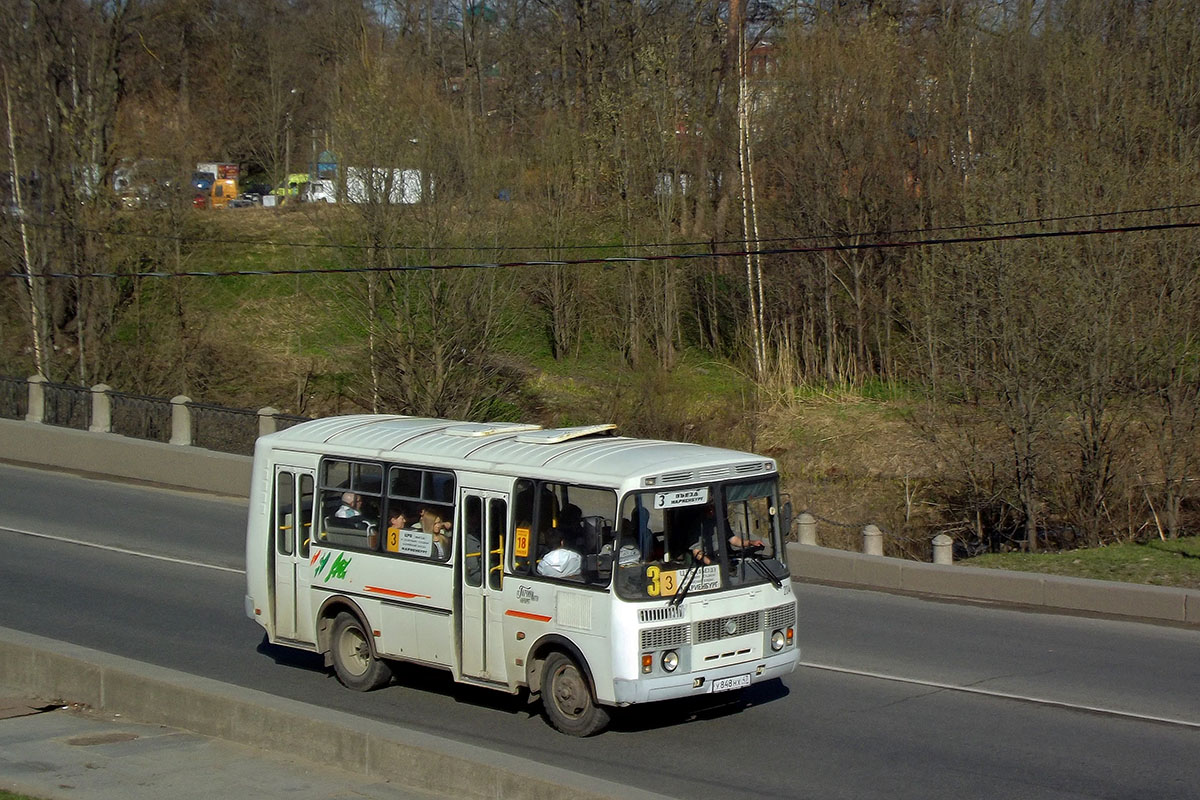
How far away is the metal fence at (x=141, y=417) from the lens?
91.2 ft

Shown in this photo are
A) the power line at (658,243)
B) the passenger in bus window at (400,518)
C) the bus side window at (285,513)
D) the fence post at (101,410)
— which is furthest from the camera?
the fence post at (101,410)

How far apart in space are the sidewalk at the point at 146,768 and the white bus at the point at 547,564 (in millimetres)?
2202

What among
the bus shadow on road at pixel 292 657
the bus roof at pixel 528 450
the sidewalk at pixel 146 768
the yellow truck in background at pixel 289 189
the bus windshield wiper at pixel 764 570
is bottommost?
the bus shadow on road at pixel 292 657

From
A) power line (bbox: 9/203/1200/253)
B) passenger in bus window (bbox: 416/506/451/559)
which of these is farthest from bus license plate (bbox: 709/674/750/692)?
power line (bbox: 9/203/1200/253)

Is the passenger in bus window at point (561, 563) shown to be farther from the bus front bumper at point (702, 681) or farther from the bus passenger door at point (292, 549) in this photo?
the bus passenger door at point (292, 549)

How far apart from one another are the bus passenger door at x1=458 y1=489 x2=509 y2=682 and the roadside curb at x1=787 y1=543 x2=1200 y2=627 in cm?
525

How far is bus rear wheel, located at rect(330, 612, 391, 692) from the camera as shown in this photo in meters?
11.6

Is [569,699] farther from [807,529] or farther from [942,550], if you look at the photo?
[807,529]

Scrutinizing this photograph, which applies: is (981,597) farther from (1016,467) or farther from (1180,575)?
(1016,467)

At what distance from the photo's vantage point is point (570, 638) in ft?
32.2

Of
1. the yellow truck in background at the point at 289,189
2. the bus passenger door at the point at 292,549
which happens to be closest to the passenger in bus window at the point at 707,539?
the bus passenger door at the point at 292,549

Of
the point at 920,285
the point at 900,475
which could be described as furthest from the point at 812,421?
the point at 920,285

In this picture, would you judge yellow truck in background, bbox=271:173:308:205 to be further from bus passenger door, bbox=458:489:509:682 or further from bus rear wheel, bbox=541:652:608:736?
bus rear wheel, bbox=541:652:608:736

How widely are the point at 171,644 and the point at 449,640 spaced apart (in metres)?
4.41
